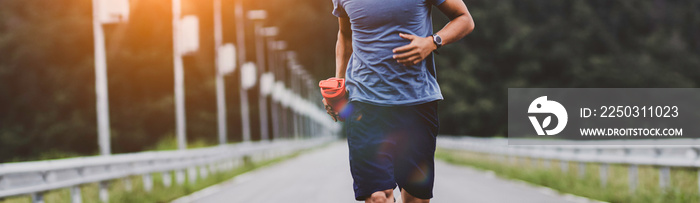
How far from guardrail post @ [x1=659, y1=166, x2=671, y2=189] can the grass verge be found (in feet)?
0.23

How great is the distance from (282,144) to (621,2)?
85.6 feet

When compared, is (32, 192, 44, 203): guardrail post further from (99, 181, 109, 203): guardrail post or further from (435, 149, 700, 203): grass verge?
(435, 149, 700, 203): grass verge

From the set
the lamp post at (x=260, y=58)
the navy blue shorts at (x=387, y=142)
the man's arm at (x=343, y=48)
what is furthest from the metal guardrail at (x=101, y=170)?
the lamp post at (x=260, y=58)

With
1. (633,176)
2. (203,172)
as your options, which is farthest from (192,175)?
(633,176)

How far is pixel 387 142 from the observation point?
4.34m

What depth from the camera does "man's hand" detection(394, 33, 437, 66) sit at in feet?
14.0

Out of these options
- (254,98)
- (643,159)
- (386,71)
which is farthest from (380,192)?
(254,98)

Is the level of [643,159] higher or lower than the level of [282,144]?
higher

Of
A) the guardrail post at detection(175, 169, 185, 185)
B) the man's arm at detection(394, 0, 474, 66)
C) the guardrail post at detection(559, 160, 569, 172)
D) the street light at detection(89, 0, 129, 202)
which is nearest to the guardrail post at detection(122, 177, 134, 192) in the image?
the street light at detection(89, 0, 129, 202)

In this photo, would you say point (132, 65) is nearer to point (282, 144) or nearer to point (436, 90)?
point (282, 144)

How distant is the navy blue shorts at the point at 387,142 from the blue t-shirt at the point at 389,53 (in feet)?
0.16

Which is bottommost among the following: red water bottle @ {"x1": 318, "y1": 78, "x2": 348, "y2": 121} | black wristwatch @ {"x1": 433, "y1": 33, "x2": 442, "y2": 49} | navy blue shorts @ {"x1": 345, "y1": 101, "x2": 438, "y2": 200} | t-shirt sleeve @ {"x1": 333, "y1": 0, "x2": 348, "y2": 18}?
navy blue shorts @ {"x1": 345, "y1": 101, "x2": 438, "y2": 200}

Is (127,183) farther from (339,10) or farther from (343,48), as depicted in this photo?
(339,10)

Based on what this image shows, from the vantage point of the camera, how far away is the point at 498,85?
65.2 m
